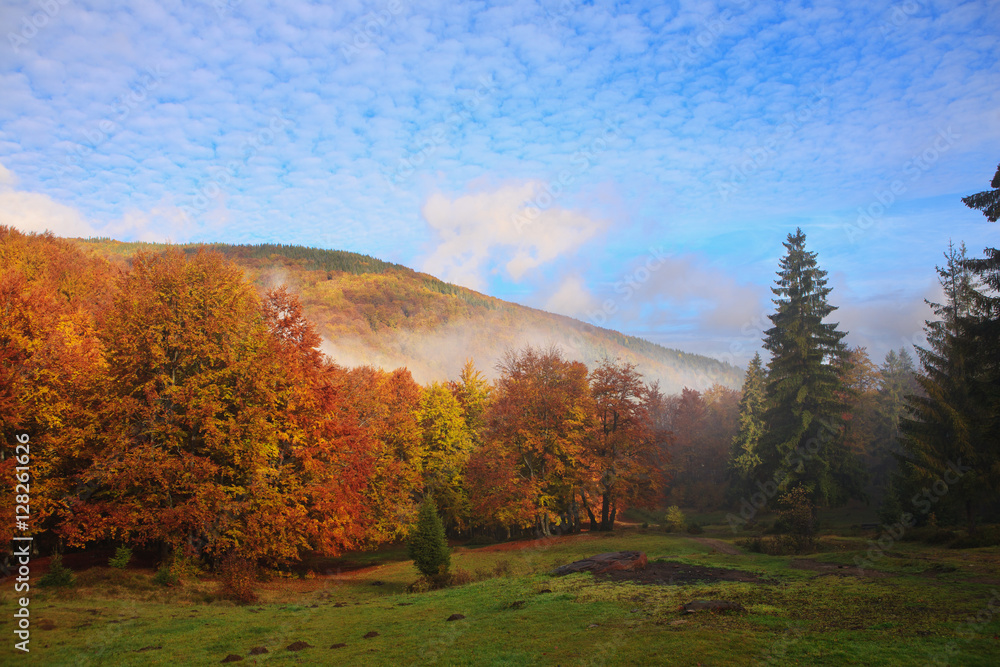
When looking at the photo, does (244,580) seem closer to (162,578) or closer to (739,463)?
(162,578)

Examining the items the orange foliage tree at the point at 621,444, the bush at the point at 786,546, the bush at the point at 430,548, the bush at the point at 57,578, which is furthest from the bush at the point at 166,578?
the bush at the point at 786,546

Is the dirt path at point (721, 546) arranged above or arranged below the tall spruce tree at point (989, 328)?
below

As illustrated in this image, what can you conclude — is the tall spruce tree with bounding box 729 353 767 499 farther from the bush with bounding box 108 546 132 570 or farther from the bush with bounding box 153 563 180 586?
the bush with bounding box 108 546 132 570

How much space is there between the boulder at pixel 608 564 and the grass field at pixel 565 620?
109 cm

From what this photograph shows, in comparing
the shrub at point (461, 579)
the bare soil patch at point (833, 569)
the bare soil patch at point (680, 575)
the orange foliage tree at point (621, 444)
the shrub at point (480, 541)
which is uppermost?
the orange foliage tree at point (621, 444)

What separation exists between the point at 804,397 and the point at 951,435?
994 cm

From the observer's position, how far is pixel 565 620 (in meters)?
13.7

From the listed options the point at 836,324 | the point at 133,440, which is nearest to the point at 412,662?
the point at 133,440

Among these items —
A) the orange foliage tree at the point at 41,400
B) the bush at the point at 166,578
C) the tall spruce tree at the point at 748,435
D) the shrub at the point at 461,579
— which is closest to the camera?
the bush at the point at 166,578

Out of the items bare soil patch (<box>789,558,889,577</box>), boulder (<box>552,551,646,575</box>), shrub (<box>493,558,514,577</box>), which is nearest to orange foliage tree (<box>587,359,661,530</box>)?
shrub (<box>493,558,514,577</box>)

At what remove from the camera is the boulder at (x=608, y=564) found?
21406 mm

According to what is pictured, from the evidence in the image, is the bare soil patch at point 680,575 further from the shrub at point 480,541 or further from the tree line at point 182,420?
the shrub at point 480,541

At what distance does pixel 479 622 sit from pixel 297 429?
50.2 feet

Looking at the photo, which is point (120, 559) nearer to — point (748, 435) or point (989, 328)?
point (989, 328)
